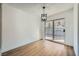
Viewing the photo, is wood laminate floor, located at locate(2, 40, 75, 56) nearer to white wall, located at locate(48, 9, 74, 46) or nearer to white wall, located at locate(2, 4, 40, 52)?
white wall, located at locate(2, 4, 40, 52)

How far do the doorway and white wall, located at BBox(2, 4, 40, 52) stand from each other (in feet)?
4.50

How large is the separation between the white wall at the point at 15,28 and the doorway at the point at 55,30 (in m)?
1.37

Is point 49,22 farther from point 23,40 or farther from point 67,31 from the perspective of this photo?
point 23,40

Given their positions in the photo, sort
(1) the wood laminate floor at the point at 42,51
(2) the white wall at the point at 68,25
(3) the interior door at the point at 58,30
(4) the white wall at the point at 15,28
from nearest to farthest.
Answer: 1. (1) the wood laminate floor at the point at 42,51
2. (4) the white wall at the point at 15,28
3. (2) the white wall at the point at 68,25
4. (3) the interior door at the point at 58,30

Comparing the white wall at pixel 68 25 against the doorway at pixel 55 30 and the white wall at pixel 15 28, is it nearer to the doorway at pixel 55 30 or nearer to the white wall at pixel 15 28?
the doorway at pixel 55 30

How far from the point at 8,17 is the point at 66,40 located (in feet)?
11.1

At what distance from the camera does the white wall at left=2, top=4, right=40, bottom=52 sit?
3.61 meters

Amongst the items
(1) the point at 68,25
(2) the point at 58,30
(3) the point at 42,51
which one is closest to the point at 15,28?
(3) the point at 42,51

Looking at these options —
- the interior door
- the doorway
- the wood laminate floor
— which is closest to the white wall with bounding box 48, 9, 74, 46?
the doorway

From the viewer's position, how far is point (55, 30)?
6.40m

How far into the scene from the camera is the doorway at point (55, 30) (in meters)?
5.83

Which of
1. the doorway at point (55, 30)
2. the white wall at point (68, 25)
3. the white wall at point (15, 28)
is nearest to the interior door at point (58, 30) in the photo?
the doorway at point (55, 30)

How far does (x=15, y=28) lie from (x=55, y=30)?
3128mm

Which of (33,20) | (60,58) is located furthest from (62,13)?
(60,58)
